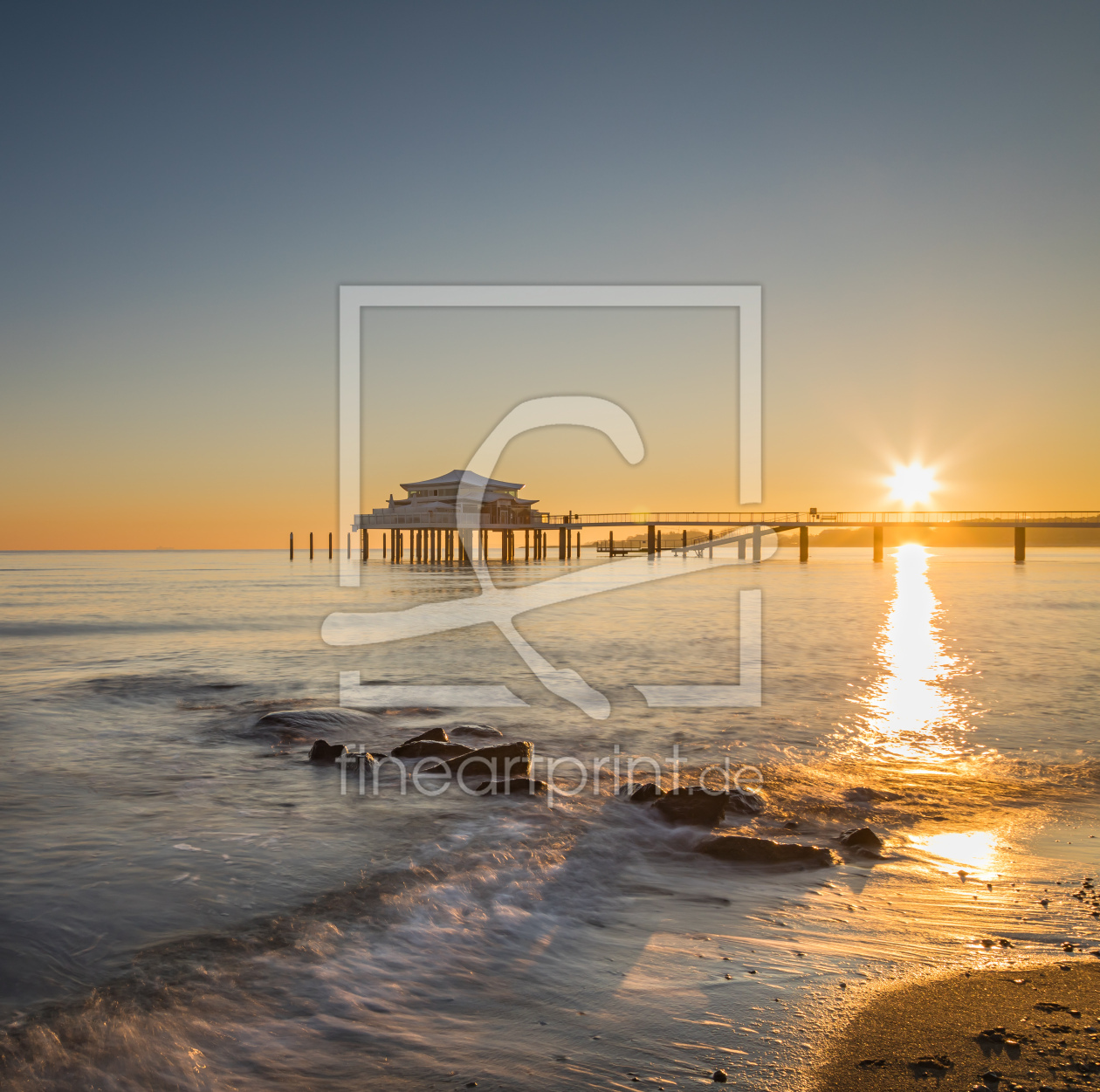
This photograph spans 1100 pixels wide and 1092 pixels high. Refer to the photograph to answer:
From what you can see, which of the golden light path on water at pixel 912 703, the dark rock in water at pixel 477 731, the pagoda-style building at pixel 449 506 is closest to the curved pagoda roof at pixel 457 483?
the pagoda-style building at pixel 449 506

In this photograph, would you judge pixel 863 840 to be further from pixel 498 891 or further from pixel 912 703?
pixel 912 703

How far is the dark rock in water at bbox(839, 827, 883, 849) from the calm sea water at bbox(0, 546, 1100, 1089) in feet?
0.52

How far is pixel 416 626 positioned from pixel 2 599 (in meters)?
27.7

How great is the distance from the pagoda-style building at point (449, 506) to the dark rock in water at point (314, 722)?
5915 centimetres

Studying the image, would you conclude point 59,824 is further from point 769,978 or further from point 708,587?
point 708,587

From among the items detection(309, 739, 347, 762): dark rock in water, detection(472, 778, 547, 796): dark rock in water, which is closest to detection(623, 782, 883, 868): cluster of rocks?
detection(472, 778, 547, 796): dark rock in water

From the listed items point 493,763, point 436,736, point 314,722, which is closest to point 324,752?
point 436,736

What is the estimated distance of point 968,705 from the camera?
12.2 meters

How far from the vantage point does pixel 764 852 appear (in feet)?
19.2

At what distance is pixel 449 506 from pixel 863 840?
65995mm

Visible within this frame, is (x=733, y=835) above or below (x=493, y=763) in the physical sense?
above

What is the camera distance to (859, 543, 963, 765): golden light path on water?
31.6 feet

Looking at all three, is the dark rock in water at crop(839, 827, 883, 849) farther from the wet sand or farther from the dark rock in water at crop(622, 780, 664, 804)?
the wet sand

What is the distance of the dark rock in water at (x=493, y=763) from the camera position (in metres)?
8.36
